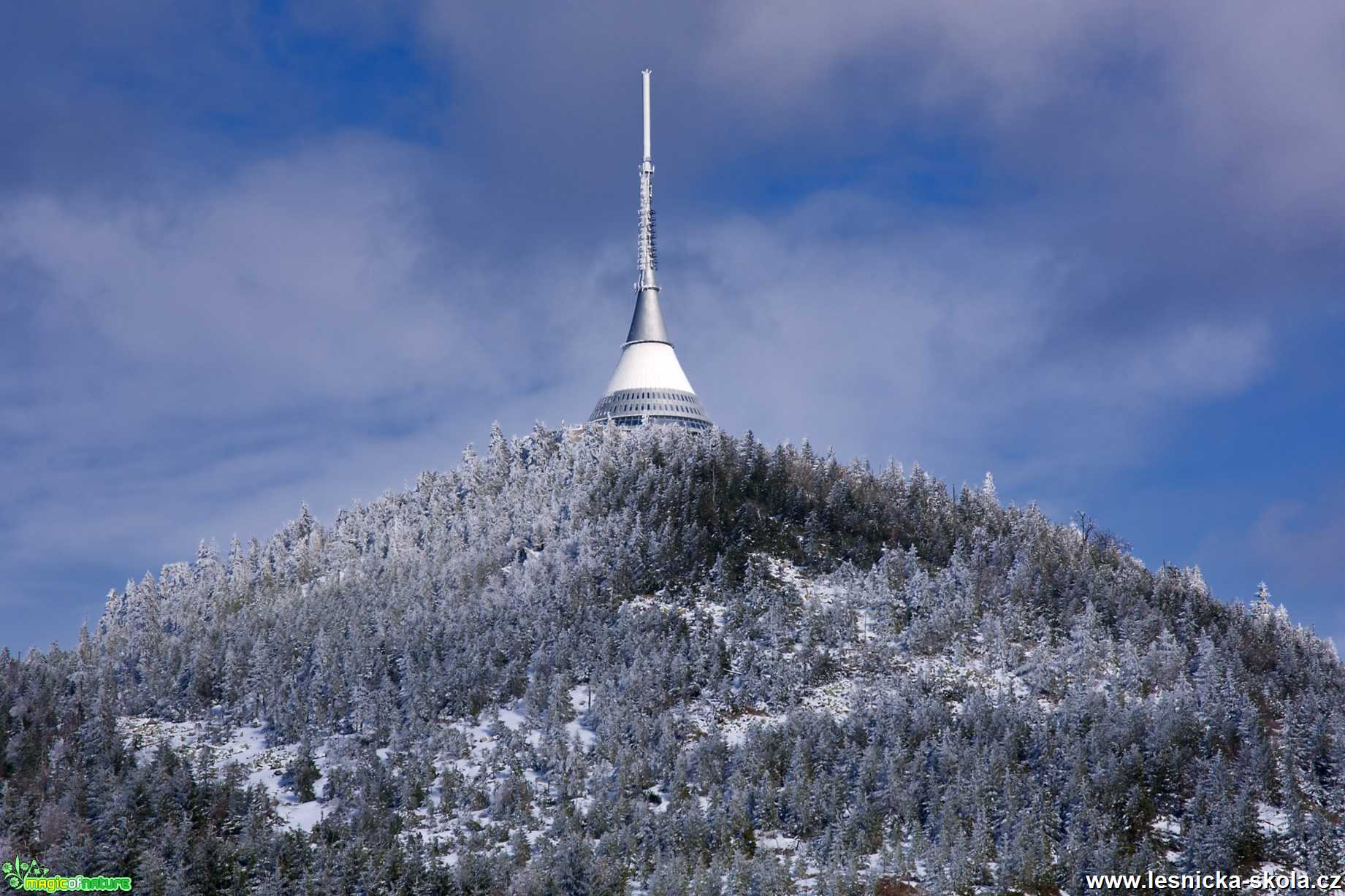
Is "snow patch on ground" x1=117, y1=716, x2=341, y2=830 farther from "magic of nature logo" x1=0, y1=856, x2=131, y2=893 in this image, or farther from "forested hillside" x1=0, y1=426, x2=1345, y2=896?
"magic of nature logo" x1=0, y1=856, x2=131, y2=893

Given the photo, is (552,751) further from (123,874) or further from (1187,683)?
(1187,683)

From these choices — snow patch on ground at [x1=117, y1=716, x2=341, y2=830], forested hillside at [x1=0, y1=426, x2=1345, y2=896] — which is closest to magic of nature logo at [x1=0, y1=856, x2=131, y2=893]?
forested hillside at [x1=0, y1=426, x2=1345, y2=896]

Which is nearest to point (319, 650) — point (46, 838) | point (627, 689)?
point (627, 689)

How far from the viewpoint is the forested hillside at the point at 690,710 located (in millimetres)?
117312

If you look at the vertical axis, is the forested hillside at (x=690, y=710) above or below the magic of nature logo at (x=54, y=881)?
above

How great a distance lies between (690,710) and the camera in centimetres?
14738

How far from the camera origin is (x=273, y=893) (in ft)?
363

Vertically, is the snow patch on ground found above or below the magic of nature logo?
above

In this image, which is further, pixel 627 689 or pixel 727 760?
pixel 627 689

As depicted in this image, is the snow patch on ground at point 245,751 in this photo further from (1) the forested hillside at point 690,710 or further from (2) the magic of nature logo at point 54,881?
(2) the magic of nature logo at point 54,881

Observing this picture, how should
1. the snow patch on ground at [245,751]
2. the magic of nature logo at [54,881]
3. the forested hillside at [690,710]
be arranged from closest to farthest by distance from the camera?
the magic of nature logo at [54,881] → the forested hillside at [690,710] → the snow patch on ground at [245,751]

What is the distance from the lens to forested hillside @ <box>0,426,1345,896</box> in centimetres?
11731

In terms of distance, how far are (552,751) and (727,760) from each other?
14.1 m

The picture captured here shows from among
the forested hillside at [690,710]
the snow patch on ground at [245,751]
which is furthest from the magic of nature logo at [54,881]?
the snow patch on ground at [245,751]
